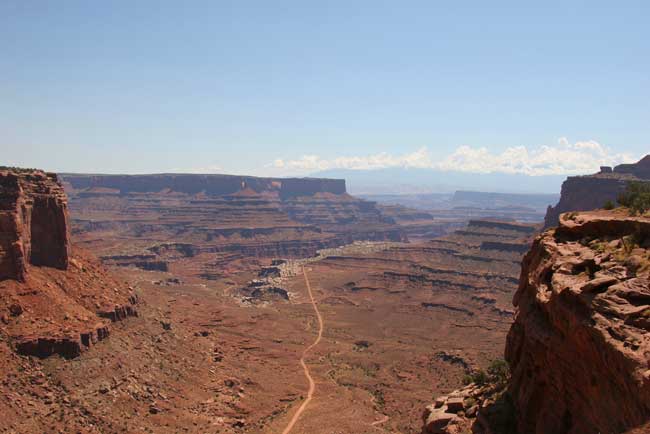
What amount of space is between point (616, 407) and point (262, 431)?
143 feet

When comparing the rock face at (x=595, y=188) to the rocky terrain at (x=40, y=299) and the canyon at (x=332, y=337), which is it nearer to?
the canyon at (x=332, y=337)

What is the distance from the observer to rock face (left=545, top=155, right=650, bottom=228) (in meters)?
124

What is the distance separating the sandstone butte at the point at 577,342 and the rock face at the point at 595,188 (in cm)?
10563

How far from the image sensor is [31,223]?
60.5 meters

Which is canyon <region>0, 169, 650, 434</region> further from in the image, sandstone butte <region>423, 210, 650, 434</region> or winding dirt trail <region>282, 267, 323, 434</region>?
winding dirt trail <region>282, 267, 323, 434</region>

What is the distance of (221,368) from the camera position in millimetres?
70688

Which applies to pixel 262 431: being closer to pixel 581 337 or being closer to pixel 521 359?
pixel 521 359

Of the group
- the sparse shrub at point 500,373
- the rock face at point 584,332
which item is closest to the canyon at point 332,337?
the rock face at point 584,332

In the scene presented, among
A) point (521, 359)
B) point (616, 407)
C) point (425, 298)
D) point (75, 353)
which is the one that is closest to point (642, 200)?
point (521, 359)

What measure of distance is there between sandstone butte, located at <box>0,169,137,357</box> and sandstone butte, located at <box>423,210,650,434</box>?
3881 cm

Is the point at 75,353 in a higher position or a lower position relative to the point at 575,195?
lower

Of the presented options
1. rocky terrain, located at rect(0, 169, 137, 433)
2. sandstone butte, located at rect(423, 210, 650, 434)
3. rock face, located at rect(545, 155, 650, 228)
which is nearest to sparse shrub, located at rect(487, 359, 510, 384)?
sandstone butte, located at rect(423, 210, 650, 434)

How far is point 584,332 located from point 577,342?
0.72m

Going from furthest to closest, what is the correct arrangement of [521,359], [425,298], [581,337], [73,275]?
[425,298] < [73,275] < [521,359] < [581,337]
